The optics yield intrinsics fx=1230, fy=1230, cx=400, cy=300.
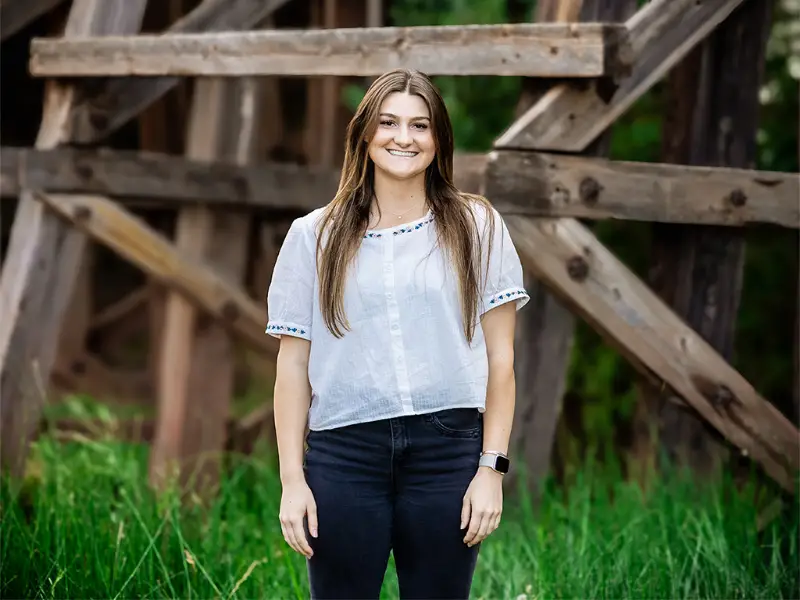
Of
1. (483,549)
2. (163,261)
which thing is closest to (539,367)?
(483,549)

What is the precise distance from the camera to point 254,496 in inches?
182

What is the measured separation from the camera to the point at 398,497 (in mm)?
2342

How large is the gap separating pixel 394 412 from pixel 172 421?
3.03 meters

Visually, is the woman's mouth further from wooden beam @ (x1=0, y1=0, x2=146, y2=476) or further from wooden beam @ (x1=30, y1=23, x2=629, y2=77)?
wooden beam @ (x1=0, y1=0, x2=146, y2=476)

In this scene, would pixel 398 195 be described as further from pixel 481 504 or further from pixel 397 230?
pixel 481 504

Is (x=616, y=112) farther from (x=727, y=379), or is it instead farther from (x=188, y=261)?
(x=188, y=261)

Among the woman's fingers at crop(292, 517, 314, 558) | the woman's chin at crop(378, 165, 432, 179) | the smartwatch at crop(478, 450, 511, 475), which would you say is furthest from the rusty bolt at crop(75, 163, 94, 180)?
the smartwatch at crop(478, 450, 511, 475)

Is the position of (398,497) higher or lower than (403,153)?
lower

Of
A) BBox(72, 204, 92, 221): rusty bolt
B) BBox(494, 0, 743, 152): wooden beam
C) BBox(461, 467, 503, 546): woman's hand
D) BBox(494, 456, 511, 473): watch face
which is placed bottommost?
BBox(461, 467, 503, 546): woman's hand

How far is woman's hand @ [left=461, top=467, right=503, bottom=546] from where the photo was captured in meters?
2.31

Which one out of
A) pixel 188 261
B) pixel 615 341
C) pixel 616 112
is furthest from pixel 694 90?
pixel 188 261

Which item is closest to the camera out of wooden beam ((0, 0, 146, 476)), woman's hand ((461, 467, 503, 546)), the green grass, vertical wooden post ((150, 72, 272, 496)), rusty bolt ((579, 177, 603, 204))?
woman's hand ((461, 467, 503, 546))

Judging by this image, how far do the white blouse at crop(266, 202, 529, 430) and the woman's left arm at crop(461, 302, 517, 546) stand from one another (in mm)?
26

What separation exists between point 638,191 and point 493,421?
1436mm
